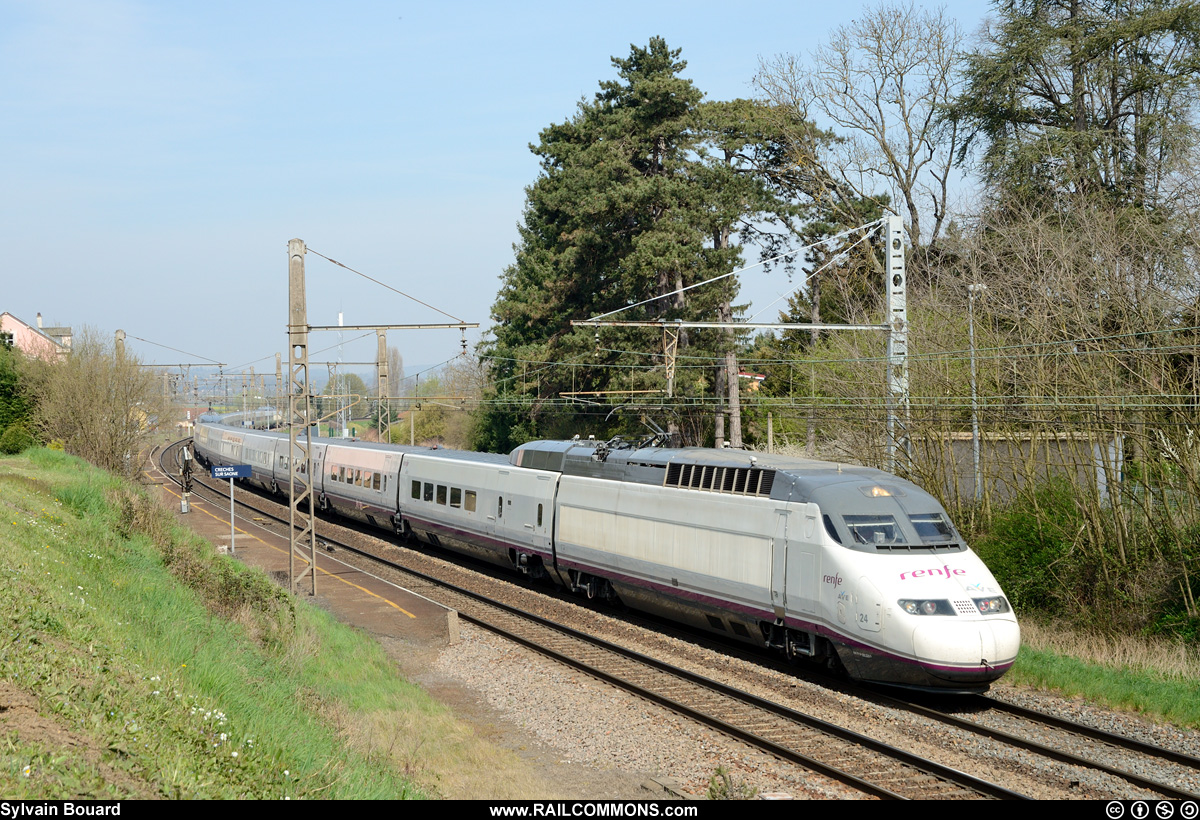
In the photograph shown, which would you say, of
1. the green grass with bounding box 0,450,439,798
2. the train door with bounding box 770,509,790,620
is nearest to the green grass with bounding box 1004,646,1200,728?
the train door with bounding box 770,509,790,620

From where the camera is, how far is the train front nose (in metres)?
12.2

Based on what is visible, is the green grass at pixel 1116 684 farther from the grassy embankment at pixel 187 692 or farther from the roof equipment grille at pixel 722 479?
the grassy embankment at pixel 187 692

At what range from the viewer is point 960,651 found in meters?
12.2

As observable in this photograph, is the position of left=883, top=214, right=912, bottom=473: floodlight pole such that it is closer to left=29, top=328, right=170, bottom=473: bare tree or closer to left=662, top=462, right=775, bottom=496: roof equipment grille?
left=662, top=462, right=775, bottom=496: roof equipment grille

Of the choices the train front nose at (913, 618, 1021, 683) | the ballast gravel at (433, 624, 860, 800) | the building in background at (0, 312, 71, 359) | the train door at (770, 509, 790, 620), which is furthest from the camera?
the building in background at (0, 312, 71, 359)

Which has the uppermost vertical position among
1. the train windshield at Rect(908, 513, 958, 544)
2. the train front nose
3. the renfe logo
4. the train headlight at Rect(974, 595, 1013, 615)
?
the train windshield at Rect(908, 513, 958, 544)

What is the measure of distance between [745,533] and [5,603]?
32.6 feet

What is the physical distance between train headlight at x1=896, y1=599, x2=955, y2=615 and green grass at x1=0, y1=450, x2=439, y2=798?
642 centimetres

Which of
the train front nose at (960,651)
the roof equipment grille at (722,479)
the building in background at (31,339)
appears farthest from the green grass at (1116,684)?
the building in background at (31,339)

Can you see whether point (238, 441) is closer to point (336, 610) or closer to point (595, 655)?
point (336, 610)

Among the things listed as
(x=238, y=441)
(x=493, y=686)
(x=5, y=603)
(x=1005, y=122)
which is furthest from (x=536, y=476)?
(x=238, y=441)

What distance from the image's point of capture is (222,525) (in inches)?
1388

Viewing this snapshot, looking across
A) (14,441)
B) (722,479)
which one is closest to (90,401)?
(14,441)

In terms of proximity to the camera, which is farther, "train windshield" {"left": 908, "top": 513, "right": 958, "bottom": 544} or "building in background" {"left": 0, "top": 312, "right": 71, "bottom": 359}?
"building in background" {"left": 0, "top": 312, "right": 71, "bottom": 359}
